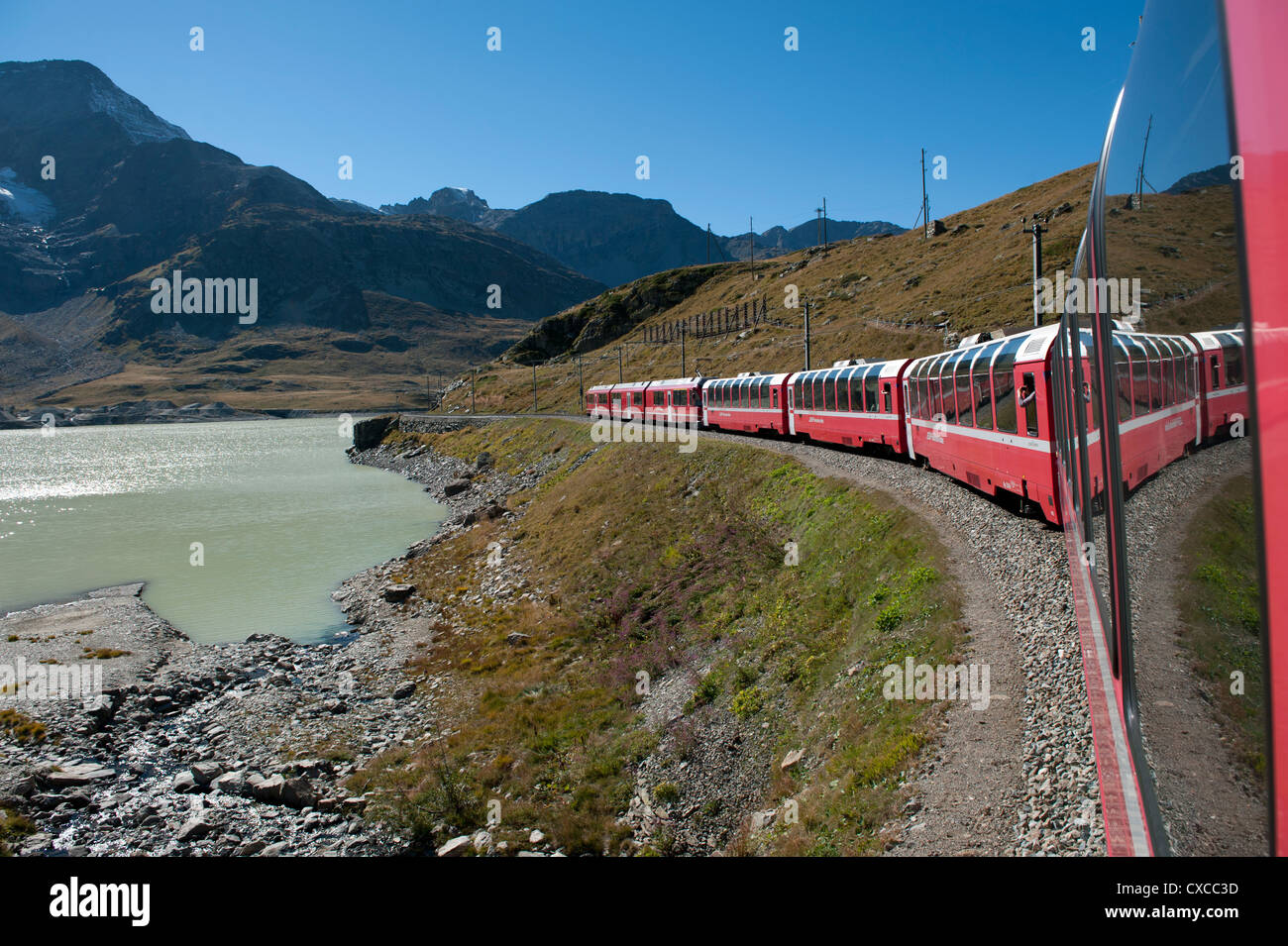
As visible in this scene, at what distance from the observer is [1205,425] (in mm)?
2533

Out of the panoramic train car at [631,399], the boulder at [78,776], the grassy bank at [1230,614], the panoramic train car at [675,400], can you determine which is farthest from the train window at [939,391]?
the panoramic train car at [631,399]

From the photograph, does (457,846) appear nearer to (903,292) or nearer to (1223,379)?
(1223,379)

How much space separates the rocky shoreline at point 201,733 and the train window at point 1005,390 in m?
13.4

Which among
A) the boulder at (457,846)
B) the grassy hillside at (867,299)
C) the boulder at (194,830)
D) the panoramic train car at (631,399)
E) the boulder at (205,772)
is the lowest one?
the boulder at (194,830)

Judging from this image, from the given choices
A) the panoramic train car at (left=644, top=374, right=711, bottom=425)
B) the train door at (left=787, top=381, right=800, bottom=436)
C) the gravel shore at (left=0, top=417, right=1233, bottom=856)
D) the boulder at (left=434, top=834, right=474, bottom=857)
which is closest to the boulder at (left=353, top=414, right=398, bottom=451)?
the panoramic train car at (left=644, top=374, right=711, bottom=425)

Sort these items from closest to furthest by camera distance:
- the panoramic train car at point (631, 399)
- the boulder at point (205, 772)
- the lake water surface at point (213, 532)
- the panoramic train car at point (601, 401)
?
the boulder at point (205, 772) → the lake water surface at point (213, 532) → the panoramic train car at point (631, 399) → the panoramic train car at point (601, 401)

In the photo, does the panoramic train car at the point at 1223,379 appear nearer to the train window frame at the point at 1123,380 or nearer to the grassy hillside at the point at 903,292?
the grassy hillside at the point at 903,292

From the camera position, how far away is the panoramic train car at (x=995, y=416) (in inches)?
492

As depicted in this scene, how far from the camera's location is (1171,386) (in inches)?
107

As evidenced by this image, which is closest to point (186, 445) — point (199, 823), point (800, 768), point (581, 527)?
point (581, 527)

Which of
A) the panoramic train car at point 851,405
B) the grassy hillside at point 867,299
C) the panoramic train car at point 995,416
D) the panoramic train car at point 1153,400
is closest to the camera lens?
the panoramic train car at point 1153,400

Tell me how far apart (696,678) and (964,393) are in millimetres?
9031
